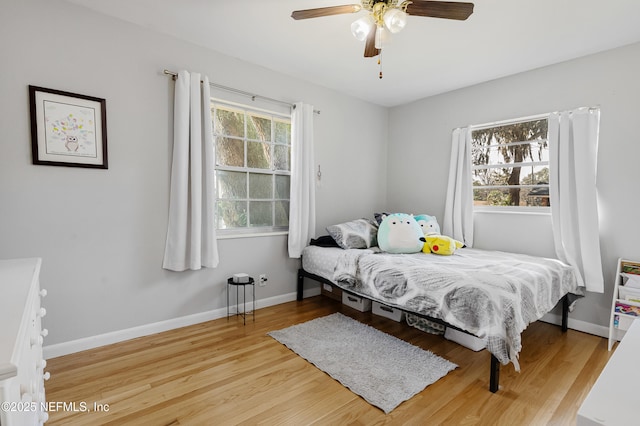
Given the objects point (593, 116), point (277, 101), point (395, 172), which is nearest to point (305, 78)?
point (277, 101)

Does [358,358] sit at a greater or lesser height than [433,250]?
lesser

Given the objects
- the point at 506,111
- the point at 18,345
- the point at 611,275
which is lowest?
the point at 611,275

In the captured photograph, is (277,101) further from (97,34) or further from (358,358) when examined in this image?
(358,358)

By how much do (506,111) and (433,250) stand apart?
67.5 inches

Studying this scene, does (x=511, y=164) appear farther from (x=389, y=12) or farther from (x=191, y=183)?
(x=191, y=183)

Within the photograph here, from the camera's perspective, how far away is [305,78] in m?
3.40

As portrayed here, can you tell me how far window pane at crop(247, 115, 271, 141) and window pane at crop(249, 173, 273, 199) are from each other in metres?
0.40

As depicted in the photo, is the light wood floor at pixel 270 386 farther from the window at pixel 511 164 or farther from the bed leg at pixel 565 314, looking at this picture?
the window at pixel 511 164

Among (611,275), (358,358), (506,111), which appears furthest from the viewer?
(506,111)

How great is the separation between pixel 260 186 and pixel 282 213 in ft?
1.33

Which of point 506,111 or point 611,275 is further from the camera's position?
point 506,111

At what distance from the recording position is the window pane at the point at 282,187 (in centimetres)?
339

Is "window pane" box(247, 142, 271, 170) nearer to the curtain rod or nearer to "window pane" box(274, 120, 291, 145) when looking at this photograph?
"window pane" box(274, 120, 291, 145)

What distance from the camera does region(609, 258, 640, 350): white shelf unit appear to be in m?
2.37
